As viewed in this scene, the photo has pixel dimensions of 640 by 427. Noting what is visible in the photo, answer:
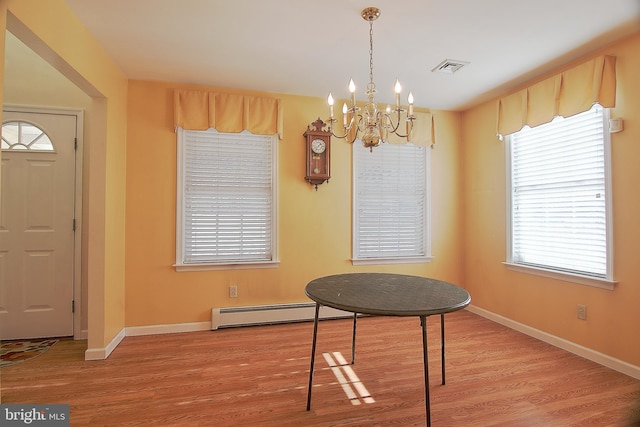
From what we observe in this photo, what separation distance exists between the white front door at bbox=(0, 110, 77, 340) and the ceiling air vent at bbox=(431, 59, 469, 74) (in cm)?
344

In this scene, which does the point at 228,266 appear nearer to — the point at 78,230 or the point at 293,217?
the point at 293,217

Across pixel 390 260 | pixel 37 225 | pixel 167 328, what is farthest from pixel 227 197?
pixel 390 260

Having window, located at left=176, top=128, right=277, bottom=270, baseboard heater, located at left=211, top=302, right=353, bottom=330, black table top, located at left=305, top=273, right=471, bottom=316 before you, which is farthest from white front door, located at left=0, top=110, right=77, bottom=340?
black table top, located at left=305, top=273, right=471, bottom=316

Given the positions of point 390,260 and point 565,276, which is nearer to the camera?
point 565,276

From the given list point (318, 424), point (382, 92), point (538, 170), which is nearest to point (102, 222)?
point (318, 424)

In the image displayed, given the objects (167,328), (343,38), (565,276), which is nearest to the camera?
(343,38)

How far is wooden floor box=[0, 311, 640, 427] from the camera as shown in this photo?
6.07ft

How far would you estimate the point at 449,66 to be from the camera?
280 cm

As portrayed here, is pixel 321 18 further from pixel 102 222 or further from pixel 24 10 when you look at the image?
pixel 102 222

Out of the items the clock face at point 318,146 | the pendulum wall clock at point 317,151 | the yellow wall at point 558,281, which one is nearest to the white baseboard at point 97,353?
the pendulum wall clock at point 317,151

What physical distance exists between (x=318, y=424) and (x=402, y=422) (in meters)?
0.49

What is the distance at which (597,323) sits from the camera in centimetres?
253

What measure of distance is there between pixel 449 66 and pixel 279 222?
88.1 inches

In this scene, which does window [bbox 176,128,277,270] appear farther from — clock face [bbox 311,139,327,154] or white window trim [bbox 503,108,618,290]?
white window trim [bbox 503,108,618,290]
